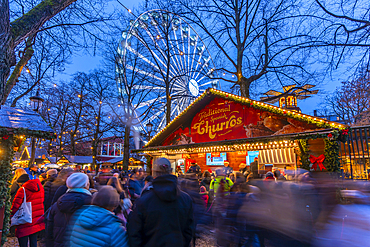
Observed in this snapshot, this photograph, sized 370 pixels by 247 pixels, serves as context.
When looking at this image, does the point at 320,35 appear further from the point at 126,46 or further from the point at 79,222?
the point at 126,46

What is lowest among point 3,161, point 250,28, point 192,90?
point 3,161

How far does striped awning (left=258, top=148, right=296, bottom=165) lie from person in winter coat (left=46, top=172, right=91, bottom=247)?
34.4ft

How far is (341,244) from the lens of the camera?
2.33 m

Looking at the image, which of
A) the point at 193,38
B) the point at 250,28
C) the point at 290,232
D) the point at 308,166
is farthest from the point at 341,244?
the point at 193,38

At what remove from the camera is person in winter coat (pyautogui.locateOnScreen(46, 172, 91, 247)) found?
2600mm

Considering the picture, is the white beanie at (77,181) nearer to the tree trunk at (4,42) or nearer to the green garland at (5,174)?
the tree trunk at (4,42)

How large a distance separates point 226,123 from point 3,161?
9.11 meters

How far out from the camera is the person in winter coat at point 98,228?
1965 mm

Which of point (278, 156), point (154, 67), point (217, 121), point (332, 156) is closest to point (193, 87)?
point (154, 67)

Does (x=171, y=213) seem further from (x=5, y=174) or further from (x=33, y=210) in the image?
(x=5, y=174)

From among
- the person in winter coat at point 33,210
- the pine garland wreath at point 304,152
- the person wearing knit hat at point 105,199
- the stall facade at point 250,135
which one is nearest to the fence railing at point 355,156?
the stall facade at point 250,135

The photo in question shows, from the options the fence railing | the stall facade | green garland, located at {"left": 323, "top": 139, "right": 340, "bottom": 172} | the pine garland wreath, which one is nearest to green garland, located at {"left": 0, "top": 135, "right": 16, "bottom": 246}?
the stall facade

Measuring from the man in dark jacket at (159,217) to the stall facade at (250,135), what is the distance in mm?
6941

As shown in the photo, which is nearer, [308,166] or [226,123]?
[308,166]
